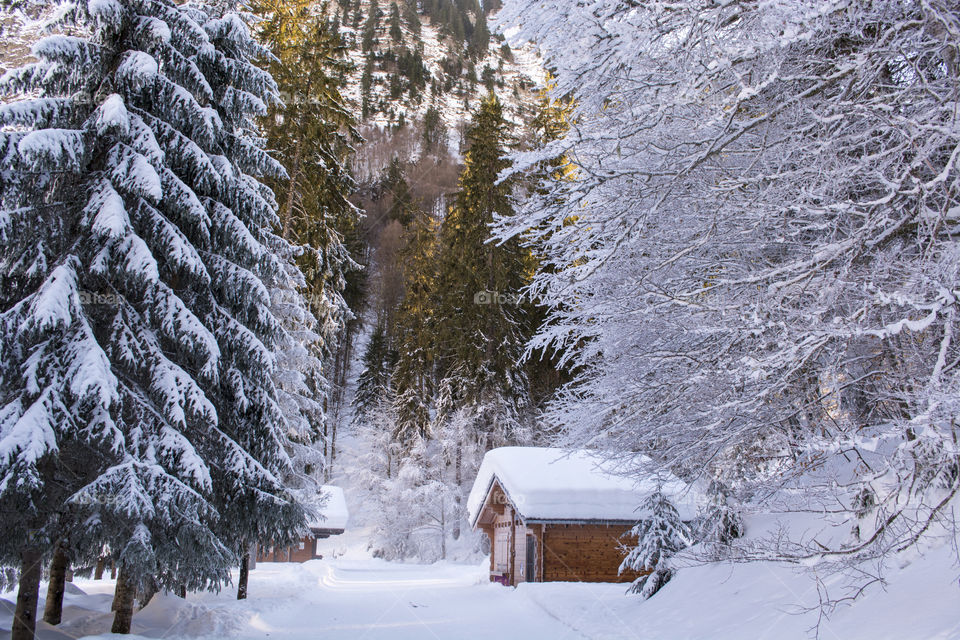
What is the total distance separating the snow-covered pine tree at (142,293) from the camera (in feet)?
26.9

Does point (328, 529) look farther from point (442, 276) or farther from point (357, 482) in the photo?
point (442, 276)

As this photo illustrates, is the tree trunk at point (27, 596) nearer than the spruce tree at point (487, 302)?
Yes

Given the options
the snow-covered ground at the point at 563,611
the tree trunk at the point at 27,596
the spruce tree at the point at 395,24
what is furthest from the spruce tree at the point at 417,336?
the spruce tree at the point at 395,24

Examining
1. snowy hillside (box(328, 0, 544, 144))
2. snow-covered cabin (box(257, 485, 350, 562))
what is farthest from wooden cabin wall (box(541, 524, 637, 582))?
snowy hillside (box(328, 0, 544, 144))

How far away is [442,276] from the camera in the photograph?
34062mm

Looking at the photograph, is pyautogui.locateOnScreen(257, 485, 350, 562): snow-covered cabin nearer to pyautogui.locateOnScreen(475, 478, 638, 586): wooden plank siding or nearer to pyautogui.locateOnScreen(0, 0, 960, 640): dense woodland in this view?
pyautogui.locateOnScreen(475, 478, 638, 586): wooden plank siding

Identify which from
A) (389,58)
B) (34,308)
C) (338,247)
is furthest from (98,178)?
(389,58)

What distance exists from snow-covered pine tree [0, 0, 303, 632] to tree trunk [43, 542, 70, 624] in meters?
0.96

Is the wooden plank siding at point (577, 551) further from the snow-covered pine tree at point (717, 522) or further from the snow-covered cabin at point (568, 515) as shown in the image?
the snow-covered pine tree at point (717, 522)

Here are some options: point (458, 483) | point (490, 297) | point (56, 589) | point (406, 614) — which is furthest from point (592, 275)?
point (458, 483)

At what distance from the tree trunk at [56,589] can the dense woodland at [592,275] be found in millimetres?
62

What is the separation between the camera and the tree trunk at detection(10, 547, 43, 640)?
8.40 m

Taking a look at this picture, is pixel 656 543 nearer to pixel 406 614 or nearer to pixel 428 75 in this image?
pixel 406 614

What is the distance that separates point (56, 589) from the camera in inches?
399
